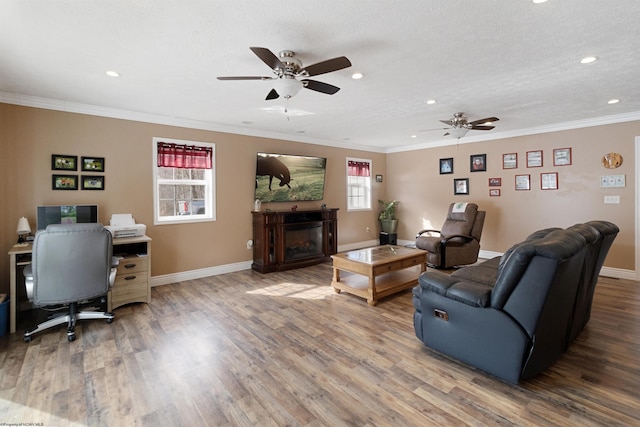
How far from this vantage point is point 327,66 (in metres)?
2.28

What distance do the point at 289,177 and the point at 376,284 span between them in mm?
2804

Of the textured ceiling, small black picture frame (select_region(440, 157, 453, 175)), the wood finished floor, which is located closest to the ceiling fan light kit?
the textured ceiling

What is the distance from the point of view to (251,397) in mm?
1984

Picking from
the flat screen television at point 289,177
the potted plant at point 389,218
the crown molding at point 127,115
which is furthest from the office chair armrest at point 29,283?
the potted plant at point 389,218

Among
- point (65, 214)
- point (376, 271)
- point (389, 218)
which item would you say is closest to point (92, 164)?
point (65, 214)

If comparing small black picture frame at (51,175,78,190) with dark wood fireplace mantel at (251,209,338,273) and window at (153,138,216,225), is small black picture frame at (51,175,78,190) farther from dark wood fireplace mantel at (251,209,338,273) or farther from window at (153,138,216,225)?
dark wood fireplace mantel at (251,209,338,273)

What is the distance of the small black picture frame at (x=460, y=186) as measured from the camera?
629 centimetres

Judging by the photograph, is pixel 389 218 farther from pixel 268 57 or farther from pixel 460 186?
pixel 268 57

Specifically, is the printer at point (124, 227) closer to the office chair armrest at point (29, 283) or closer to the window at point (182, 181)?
the window at point (182, 181)

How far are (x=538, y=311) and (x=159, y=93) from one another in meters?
4.10

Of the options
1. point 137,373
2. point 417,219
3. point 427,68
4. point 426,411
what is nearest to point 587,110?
point 427,68

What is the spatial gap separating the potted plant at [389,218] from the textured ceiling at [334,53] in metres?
3.32

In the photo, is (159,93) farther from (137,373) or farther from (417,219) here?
(417,219)

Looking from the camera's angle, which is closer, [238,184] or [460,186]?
[238,184]
